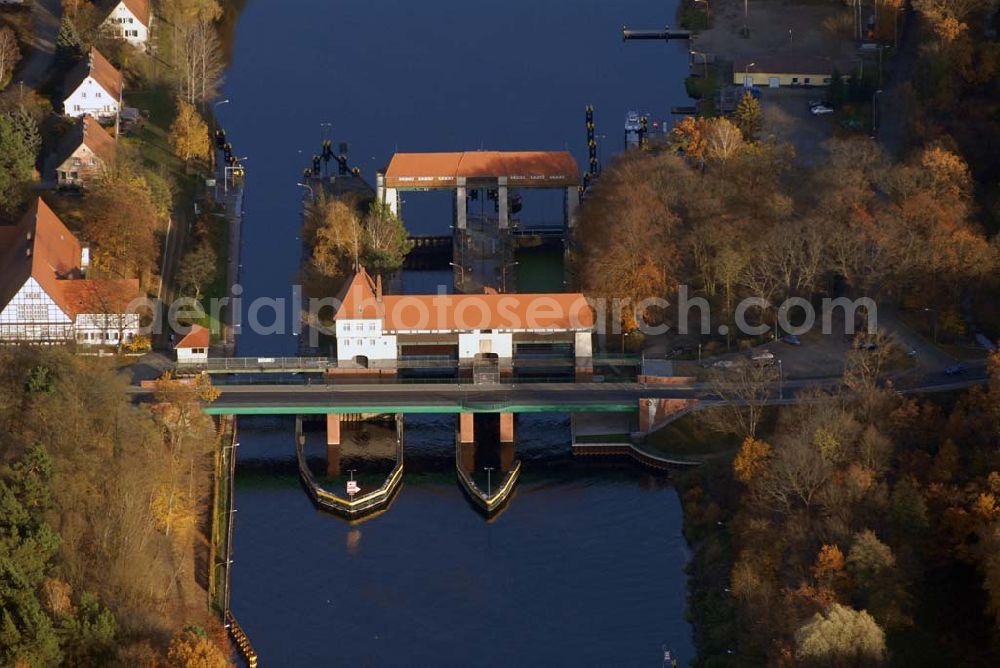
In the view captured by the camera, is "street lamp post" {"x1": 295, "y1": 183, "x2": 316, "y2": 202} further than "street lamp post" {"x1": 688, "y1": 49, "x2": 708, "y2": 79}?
No

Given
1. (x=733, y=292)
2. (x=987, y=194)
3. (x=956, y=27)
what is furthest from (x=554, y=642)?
(x=956, y=27)

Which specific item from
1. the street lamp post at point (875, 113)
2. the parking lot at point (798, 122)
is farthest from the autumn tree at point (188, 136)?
the street lamp post at point (875, 113)

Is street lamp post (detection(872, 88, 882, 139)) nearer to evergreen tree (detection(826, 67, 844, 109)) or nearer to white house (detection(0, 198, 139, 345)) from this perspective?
evergreen tree (detection(826, 67, 844, 109))

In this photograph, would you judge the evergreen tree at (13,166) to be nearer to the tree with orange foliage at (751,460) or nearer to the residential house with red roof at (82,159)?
the residential house with red roof at (82,159)

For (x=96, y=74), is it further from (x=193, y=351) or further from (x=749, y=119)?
(x=749, y=119)

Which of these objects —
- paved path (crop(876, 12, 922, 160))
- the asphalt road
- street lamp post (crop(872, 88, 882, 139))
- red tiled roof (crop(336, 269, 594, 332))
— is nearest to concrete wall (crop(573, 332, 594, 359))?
red tiled roof (crop(336, 269, 594, 332))

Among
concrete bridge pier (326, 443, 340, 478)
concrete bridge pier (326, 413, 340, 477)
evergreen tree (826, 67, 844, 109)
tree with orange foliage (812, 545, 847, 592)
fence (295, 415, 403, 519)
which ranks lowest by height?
tree with orange foliage (812, 545, 847, 592)
